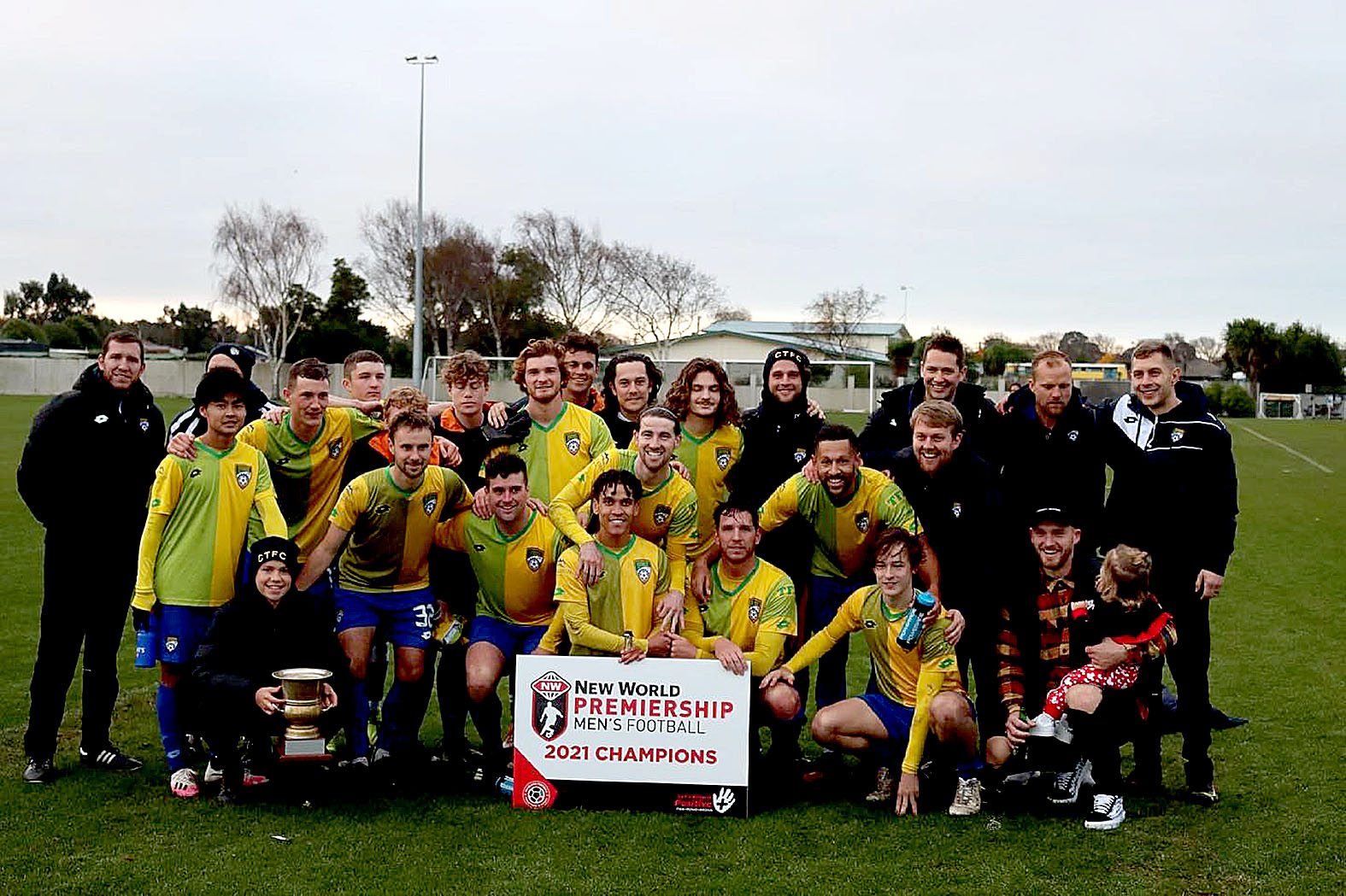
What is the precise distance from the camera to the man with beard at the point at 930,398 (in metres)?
5.88

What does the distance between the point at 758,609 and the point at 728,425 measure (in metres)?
1.07

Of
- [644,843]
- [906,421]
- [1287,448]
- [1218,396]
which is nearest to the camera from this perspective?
[644,843]

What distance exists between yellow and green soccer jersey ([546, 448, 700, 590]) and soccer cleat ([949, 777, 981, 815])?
4.87ft

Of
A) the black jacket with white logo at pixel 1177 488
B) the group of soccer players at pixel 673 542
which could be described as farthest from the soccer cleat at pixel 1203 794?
the black jacket with white logo at pixel 1177 488

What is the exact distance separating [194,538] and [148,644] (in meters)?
0.50

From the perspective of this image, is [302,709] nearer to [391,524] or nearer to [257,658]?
[257,658]

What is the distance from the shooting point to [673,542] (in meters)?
5.72

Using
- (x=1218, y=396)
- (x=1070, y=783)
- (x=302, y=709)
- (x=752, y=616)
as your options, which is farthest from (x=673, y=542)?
(x=1218, y=396)

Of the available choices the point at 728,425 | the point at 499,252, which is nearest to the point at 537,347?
the point at 728,425

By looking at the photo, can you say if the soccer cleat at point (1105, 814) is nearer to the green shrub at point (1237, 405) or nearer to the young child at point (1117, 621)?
the young child at point (1117, 621)

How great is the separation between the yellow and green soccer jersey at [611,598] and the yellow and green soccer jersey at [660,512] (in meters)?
0.16

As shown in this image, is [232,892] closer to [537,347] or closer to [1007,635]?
[537,347]

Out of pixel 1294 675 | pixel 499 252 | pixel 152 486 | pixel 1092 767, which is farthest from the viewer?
pixel 499 252

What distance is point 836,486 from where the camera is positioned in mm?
5543
